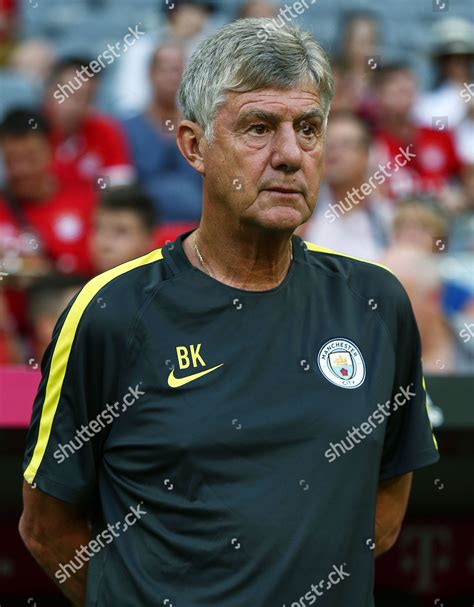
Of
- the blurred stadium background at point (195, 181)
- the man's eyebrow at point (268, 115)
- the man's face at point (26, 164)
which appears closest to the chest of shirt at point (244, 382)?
the man's eyebrow at point (268, 115)

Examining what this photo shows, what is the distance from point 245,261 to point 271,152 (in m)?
0.25

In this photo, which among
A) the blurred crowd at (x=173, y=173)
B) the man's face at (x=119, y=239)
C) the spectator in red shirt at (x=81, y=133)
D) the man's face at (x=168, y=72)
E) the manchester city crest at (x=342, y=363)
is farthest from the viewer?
the man's face at (x=168, y=72)

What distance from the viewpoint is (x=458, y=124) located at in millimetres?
6953

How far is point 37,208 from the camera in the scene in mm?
5203

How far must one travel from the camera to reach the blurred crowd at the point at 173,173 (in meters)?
4.50

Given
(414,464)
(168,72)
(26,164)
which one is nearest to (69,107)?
(168,72)

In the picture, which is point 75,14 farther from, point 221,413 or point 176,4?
point 221,413

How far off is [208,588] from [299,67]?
0.98m

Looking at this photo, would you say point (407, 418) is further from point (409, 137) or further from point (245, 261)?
point (409, 137)

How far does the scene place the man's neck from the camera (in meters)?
2.09

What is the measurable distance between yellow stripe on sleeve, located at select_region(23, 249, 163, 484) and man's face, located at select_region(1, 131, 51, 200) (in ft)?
10.7

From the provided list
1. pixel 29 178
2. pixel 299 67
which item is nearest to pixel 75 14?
pixel 29 178

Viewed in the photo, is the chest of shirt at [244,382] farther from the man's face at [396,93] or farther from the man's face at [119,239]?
the man's face at [396,93]

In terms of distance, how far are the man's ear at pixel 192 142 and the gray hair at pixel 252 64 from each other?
0.09 feet
